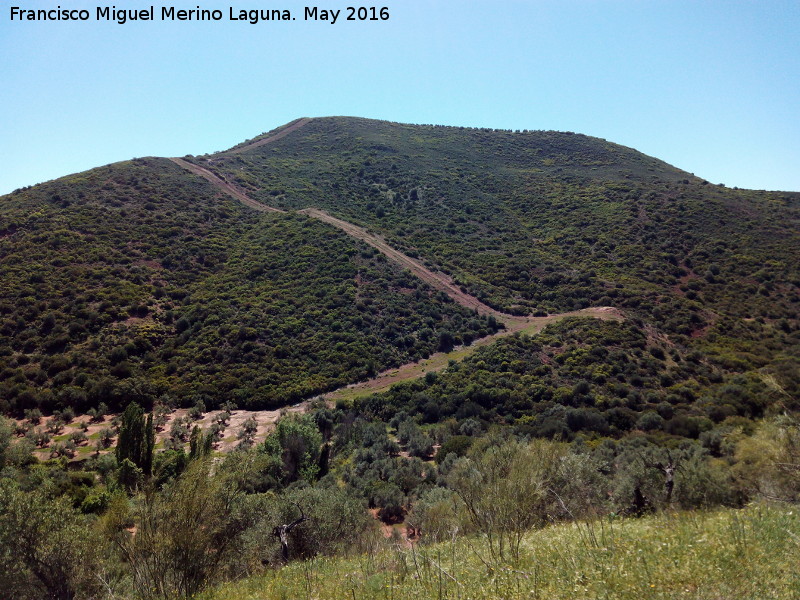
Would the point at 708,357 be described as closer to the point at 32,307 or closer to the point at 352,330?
the point at 352,330

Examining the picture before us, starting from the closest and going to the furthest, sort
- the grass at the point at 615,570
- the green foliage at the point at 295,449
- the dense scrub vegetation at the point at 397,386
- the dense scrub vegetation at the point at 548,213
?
the grass at the point at 615,570, the dense scrub vegetation at the point at 397,386, the green foliage at the point at 295,449, the dense scrub vegetation at the point at 548,213

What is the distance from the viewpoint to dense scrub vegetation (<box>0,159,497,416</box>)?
33875mm

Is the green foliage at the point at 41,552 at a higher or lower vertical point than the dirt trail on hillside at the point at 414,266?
lower

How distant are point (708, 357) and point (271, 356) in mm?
40765

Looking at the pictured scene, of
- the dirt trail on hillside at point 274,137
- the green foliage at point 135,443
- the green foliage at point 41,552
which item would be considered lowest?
the green foliage at point 135,443

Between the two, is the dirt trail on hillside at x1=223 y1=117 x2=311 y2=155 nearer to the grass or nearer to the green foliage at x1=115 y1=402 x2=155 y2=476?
the green foliage at x1=115 y1=402 x2=155 y2=476

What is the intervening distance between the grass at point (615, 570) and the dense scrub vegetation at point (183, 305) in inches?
1137

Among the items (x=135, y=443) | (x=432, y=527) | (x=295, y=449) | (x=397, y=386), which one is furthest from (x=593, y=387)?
(x=135, y=443)

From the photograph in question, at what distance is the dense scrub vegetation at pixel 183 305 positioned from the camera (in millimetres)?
33875

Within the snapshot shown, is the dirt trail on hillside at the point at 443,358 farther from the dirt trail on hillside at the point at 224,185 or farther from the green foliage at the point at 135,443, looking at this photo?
the dirt trail on hillside at the point at 224,185

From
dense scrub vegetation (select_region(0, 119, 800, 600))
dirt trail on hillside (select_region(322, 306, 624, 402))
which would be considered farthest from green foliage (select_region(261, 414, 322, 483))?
dirt trail on hillside (select_region(322, 306, 624, 402))

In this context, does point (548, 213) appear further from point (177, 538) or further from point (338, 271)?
point (177, 538)

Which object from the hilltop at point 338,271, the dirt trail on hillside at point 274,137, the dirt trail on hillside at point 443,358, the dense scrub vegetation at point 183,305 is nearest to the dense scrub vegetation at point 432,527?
the hilltop at point 338,271

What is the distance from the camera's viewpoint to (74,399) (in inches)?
1187
